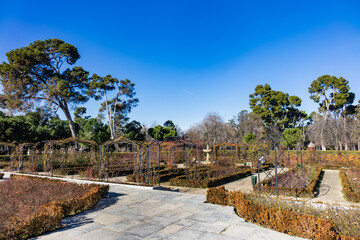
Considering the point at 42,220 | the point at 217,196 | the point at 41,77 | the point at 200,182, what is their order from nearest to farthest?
1. the point at 42,220
2. the point at 217,196
3. the point at 200,182
4. the point at 41,77

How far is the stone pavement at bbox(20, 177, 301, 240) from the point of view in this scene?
3.91 m

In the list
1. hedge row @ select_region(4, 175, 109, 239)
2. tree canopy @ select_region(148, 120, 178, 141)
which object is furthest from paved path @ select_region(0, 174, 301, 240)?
tree canopy @ select_region(148, 120, 178, 141)

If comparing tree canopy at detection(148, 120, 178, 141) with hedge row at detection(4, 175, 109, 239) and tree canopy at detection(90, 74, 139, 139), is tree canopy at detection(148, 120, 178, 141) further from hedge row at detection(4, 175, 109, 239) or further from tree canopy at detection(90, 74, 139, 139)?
hedge row at detection(4, 175, 109, 239)

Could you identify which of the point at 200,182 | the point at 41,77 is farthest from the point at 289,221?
the point at 41,77

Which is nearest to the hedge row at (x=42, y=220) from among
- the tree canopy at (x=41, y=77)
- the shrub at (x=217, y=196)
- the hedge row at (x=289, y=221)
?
the shrub at (x=217, y=196)

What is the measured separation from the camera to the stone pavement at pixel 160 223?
12.8ft

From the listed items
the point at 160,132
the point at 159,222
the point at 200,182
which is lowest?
the point at 200,182

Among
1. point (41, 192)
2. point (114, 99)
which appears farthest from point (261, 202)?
point (114, 99)

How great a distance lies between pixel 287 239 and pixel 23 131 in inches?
1070

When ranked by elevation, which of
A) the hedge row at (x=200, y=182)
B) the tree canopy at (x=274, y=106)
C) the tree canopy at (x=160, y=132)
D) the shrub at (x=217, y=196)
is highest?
the tree canopy at (x=274, y=106)

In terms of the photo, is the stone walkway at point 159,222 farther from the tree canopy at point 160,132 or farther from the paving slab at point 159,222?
the tree canopy at point 160,132

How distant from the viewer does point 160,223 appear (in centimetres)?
456

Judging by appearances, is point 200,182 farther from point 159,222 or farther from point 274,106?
point 274,106

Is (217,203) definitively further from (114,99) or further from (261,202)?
(114,99)
